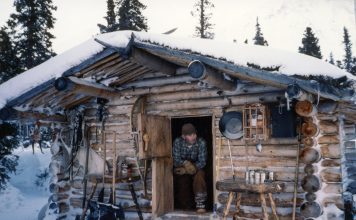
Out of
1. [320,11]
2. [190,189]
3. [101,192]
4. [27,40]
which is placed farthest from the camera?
[320,11]

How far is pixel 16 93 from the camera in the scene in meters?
7.77

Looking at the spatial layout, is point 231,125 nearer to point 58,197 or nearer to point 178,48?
point 178,48

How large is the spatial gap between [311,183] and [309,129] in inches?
38.4

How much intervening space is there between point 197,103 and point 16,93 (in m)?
3.97

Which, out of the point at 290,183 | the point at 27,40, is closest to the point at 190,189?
the point at 290,183

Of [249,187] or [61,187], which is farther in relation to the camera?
[61,187]

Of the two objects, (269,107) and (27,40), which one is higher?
(27,40)

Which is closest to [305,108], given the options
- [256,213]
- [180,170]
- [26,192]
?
[256,213]

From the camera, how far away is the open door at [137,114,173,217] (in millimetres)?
7164

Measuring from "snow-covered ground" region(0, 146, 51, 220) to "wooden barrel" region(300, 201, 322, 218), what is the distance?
9.01 m

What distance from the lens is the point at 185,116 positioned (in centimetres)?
806

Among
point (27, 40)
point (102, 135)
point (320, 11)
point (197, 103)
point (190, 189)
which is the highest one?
point (320, 11)

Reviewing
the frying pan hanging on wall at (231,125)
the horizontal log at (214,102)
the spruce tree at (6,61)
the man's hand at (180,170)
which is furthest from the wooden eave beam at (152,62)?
the spruce tree at (6,61)

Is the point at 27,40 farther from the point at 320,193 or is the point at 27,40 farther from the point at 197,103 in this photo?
the point at 320,193
